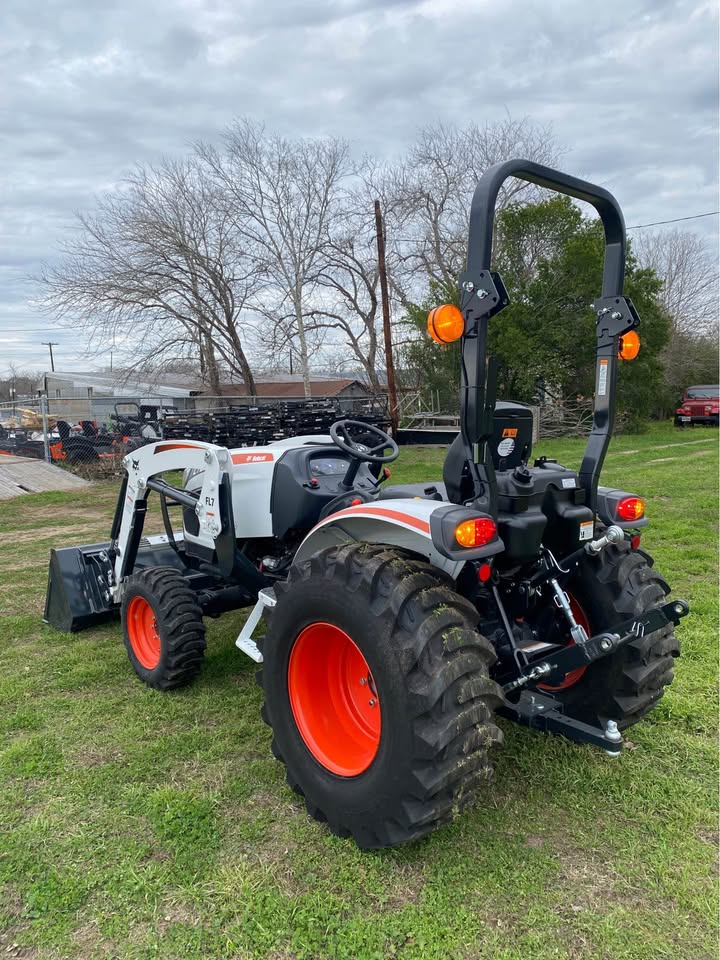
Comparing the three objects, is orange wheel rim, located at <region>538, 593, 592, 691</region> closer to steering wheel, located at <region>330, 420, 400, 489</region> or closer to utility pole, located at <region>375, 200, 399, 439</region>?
steering wheel, located at <region>330, 420, 400, 489</region>

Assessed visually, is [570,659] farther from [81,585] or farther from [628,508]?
[81,585]

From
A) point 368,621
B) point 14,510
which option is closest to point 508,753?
point 368,621

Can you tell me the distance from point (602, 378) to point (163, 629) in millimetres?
2567

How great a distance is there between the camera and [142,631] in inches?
162

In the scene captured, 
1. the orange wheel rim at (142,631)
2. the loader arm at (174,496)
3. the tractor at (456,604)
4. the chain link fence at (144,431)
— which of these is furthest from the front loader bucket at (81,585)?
the chain link fence at (144,431)

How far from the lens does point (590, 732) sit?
2.56 m

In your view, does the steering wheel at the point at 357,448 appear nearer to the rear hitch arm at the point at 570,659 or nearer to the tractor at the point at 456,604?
the tractor at the point at 456,604

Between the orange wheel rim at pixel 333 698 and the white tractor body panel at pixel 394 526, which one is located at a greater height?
the white tractor body panel at pixel 394 526

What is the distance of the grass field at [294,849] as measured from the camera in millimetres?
2080

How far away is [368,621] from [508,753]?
124cm

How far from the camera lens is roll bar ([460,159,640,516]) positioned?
89.4 inches

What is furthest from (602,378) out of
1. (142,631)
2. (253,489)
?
(142,631)

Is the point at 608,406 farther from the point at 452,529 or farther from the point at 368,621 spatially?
the point at 368,621

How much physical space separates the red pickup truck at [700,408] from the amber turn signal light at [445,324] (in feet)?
83.6
